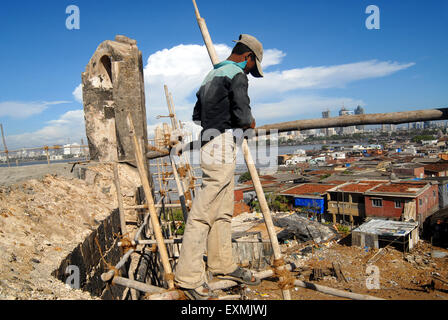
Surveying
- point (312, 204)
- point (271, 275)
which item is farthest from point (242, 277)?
point (312, 204)

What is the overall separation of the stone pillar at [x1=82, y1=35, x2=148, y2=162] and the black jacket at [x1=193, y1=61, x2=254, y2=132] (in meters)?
3.32

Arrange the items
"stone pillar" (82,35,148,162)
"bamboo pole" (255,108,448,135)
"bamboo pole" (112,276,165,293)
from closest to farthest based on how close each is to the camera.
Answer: "bamboo pole" (112,276,165,293) < "bamboo pole" (255,108,448,135) < "stone pillar" (82,35,148,162)

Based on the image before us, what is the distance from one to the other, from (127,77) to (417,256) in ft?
61.0

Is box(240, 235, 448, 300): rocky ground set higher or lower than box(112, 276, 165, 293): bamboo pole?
lower

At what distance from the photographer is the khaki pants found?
229 centimetres

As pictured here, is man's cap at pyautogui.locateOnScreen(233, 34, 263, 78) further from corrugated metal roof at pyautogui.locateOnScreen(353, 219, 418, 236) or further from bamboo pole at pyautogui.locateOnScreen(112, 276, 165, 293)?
corrugated metal roof at pyautogui.locateOnScreen(353, 219, 418, 236)

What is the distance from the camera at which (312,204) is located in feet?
85.5

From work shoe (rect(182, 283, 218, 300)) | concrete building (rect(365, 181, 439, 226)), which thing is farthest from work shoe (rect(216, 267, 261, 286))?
concrete building (rect(365, 181, 439, 226))

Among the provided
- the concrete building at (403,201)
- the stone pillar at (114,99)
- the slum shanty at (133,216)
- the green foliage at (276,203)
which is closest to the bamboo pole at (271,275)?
the slum shanty at (133,216)

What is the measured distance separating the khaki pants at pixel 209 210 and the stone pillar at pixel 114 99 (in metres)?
3.37

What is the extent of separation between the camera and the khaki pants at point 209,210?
2293 mm

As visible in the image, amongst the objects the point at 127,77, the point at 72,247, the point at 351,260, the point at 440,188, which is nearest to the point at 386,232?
the point at 351,260

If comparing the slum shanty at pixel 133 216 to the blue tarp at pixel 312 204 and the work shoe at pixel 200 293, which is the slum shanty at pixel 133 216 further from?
the blue tarp at pixel 312 204
